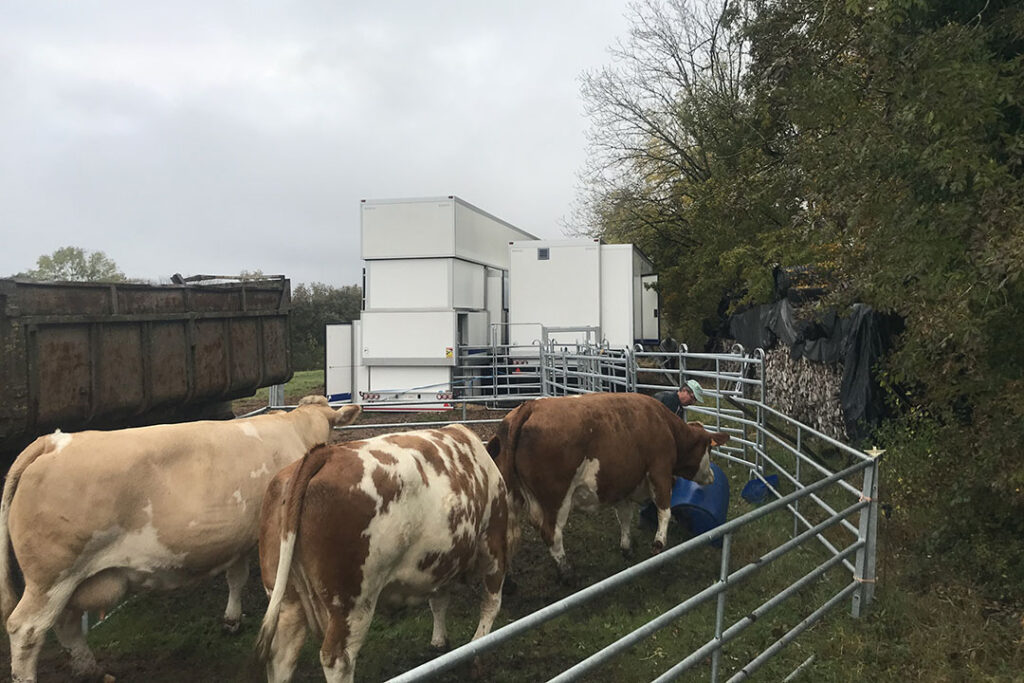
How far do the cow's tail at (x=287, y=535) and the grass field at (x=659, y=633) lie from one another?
14cm

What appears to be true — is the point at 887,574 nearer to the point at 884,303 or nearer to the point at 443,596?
the point at 884,303

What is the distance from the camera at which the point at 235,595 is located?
4363mm

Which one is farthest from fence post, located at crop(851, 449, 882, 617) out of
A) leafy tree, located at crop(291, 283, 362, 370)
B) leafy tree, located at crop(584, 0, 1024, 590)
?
leafy tree, located at crop(291, 283, 362, 370)

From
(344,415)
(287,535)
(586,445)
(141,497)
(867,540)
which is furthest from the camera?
(344,415)

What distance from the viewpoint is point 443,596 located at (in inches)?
161

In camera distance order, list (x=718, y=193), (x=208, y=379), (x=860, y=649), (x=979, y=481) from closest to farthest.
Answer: (x=860, y=649) < (x=979, y=481) < (x=208, y=379) < (x=718, y=193)

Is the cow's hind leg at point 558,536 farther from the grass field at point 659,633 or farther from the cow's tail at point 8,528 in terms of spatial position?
the cow's tail at point 8,528

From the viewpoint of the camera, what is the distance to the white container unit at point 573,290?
14.4 meters

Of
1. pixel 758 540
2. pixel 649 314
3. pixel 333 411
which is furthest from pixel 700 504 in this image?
pixel 649 314

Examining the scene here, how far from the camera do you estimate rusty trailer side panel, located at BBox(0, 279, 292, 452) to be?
4.81 m

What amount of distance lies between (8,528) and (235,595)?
1.34 m

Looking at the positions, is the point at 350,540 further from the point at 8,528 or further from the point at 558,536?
the point at 558,536

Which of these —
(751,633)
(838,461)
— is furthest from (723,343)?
(751,633)

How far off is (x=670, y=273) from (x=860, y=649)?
19.3 m
